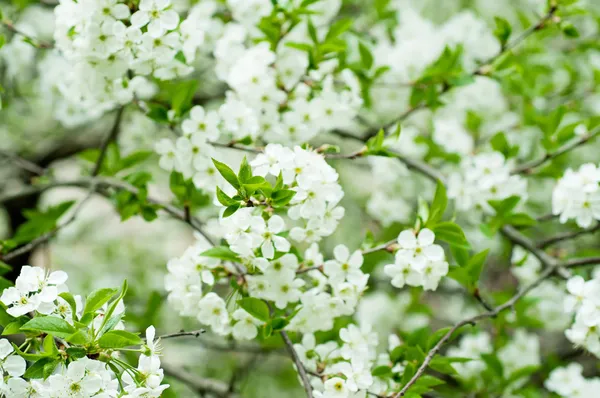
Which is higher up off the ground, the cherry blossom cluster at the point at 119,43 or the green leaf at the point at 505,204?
the cherry blossom cluster at the point at 119,43

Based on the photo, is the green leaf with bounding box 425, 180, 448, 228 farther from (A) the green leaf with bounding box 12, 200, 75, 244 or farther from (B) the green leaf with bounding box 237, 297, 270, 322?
(A) the green leaf with bounding box 12, 200, 75, 244

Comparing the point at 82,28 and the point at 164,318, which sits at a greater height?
the point at 82,28

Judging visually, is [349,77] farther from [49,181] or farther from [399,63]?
[49,181]

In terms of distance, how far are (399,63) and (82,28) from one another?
62.5 inches

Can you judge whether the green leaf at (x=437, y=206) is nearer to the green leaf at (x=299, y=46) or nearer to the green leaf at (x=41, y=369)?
the green leaf at (x=299, y=46)

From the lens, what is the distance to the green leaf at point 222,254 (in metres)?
1.69

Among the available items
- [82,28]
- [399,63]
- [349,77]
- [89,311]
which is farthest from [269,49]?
[89,311]

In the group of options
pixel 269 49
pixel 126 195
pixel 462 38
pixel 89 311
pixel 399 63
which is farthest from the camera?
pixel 462 38

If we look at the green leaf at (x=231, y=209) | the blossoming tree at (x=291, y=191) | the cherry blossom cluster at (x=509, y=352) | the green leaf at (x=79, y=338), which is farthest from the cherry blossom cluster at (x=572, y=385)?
the green leaf at (x=79, y=338)

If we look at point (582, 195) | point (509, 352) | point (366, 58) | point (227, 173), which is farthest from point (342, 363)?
point (509, 352)

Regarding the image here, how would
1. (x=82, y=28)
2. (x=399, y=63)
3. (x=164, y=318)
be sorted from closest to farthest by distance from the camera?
(x=82, y=28), (x=399, y=63), (x=164, y=318)

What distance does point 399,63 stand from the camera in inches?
116

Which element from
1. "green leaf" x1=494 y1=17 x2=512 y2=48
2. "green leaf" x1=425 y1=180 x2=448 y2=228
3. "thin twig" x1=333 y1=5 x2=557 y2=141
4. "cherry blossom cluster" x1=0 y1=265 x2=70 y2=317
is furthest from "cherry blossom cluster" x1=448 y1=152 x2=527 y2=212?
"cherry blossom cluster" x1=0 y1=265 x2=70 y2=317

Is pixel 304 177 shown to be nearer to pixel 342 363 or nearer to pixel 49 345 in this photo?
pixel 342 363
